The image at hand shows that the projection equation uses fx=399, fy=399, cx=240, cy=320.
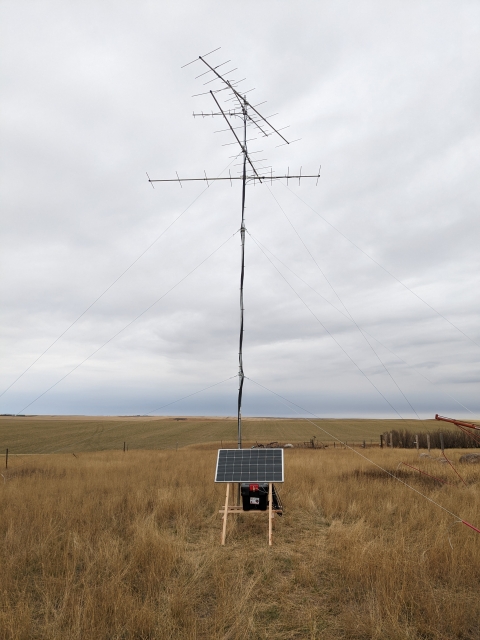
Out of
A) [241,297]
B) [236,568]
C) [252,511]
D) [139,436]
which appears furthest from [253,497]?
[139,436]

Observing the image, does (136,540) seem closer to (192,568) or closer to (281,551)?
(192,568)

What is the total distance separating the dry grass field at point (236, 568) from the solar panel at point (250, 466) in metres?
1.20

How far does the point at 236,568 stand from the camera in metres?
7.09

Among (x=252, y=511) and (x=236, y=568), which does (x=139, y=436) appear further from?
(x=236, y=568)

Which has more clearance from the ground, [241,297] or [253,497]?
[241,297]

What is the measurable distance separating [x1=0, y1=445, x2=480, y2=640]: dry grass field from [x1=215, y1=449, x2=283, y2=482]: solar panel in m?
1.20

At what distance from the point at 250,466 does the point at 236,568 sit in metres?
2.75

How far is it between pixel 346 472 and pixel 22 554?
13.1 m

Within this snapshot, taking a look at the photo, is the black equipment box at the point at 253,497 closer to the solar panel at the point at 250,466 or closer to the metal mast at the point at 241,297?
the solar panel at the point at 250,466

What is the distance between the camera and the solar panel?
937cm

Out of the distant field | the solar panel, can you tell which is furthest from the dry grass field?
the distant field

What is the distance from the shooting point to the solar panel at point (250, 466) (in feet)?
30.7

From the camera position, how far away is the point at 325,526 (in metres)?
9.80

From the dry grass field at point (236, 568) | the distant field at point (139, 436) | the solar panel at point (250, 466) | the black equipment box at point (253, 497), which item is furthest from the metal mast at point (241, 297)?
the distant field at point (139, 436)
